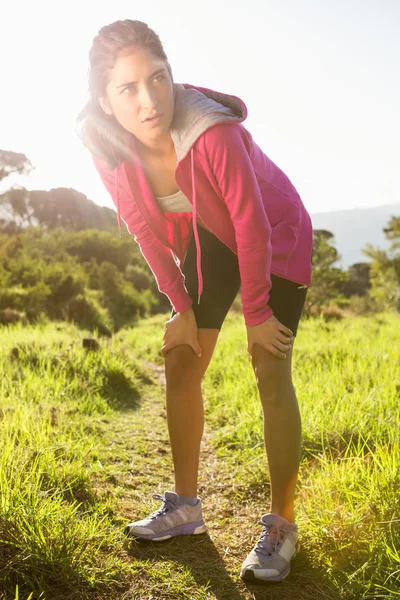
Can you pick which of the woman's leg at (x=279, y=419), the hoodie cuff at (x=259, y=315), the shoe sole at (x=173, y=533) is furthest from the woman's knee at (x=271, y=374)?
the shoe sole at (x=173, y=533)

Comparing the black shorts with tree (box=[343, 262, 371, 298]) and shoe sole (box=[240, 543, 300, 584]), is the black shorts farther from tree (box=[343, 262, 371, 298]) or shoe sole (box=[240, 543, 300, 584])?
tree (box=[343, 262, 371, 298])

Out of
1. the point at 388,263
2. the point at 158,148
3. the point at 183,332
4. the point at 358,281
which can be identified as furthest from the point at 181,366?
the point at 358,281

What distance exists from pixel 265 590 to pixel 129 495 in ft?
3.18

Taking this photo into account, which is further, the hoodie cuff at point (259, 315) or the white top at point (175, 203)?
the white top at point (175, 203)

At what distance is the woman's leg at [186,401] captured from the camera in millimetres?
2109

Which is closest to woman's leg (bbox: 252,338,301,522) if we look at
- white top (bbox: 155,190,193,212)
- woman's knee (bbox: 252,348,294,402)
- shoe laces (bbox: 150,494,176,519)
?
woman's knee (bbox: 252,348,294,402)

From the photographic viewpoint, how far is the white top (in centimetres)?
202

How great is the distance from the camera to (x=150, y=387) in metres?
5.18

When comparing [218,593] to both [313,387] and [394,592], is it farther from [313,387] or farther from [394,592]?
[313,387]

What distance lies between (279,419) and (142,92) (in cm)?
128

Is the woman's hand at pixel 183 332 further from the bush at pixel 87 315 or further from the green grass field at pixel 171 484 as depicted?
the bush at pixel 87 315

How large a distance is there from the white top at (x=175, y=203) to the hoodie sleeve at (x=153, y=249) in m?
0.10

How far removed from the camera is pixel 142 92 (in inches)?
70.4

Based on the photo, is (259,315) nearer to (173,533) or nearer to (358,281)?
(173,533)
